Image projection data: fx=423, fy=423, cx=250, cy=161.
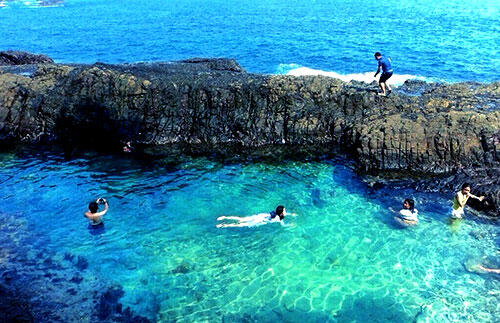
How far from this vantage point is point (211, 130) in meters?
24.9

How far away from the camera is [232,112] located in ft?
81.5

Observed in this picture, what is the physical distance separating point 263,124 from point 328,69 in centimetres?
2153

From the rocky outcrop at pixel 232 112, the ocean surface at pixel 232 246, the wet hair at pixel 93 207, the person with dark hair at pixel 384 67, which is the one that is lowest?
the ocean surface at pixel 232 246

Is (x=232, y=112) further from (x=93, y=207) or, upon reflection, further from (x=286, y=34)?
(x=286, y=34)

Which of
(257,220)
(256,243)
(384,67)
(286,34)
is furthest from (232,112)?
(286,34)

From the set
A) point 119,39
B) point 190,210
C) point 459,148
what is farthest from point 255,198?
point 119,39

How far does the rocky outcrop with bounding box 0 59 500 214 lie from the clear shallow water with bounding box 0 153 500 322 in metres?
2.03

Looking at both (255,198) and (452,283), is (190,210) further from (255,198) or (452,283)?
(452,283)

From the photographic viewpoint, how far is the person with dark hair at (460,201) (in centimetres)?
1748

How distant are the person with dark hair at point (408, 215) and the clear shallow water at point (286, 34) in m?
23.6

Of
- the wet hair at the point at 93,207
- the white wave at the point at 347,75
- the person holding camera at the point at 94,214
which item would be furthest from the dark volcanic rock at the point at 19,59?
the wet hair at the point at 93,207

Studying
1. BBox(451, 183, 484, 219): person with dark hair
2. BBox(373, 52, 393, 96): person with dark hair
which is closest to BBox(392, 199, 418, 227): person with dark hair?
BBox(451, 183, 484, 219): person with dark hair

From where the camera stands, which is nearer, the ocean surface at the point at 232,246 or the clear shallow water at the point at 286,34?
the ocean surface at the point at 232,246

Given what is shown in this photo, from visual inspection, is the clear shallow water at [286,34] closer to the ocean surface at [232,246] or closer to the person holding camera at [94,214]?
the ocean surface at [232,246]
